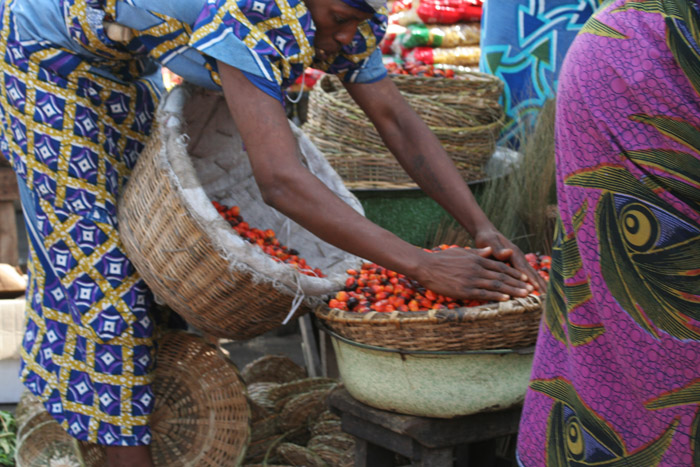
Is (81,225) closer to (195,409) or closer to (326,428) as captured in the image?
(195,409)

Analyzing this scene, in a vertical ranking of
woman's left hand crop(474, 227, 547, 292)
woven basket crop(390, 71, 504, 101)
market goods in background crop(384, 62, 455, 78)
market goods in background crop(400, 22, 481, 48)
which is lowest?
woman's left hand crop(474, 227, 547, 292)

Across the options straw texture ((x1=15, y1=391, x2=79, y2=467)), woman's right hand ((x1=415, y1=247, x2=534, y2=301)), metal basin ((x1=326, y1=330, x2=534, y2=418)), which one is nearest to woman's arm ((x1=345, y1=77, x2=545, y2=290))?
woman's right hand ((x1=415, y1=247, x2=534, y2=301))

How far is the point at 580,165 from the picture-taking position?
3.21ft

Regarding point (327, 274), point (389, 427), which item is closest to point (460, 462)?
point (389, 427)

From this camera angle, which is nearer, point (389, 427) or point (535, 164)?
point (389, 427)

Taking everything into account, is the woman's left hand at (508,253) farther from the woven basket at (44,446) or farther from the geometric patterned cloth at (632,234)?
the woven basket at (44,446)

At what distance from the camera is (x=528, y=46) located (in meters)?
3.79

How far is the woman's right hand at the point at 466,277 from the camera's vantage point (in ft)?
5.88

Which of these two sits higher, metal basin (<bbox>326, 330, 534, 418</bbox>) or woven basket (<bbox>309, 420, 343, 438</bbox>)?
metal basin (<bbox>326, 330, 534, 418</bbox>)

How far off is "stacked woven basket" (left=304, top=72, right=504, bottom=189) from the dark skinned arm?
153 centimetres

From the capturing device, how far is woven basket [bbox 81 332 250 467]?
2453mm

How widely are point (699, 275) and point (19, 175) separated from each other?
1917 mm

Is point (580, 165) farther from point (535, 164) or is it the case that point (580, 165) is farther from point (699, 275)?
point (535, 164)

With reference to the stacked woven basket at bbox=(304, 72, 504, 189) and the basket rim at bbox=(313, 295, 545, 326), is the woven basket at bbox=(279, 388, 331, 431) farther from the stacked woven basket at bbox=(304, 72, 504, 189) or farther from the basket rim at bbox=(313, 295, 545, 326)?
the basket rim at bbox=(313, 295, 545, 326)
